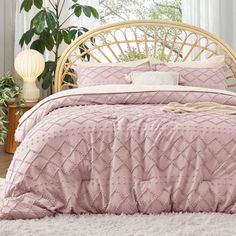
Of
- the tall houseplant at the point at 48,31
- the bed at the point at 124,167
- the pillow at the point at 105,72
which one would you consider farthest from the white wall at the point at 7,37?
the bed at the point at 124,167

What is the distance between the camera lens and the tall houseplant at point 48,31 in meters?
4.66

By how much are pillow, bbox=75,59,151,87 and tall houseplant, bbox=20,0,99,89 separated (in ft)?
2.17

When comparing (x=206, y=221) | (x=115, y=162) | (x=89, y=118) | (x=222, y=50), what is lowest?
(x=206, y=221)

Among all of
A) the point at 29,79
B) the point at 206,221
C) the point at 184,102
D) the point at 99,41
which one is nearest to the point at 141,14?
the point at 99,41

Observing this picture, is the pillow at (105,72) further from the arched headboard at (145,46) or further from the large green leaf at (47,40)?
the large green leaf at (47,40)

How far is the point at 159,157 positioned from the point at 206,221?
0.36m

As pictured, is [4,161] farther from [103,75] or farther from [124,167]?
[124,167]

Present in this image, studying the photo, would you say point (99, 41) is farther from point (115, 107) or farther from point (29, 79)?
point (115, 107)

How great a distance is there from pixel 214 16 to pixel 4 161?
2.20 meters

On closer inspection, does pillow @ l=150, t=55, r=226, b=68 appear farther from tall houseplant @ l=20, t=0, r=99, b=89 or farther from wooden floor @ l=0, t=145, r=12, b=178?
wooden floor @ l=0, t=145, r=12, b=178

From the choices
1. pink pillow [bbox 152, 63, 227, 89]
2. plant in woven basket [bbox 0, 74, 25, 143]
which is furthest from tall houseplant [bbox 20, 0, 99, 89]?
pink pillow [bbox 152, 63, 227, 89]

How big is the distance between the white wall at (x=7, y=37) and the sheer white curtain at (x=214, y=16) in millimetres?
1591

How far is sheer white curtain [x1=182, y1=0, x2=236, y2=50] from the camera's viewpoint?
4.96m

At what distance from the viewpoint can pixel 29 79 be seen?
467 cm
